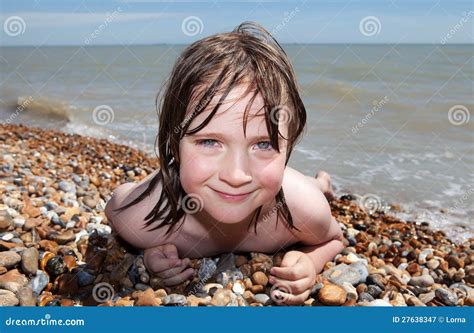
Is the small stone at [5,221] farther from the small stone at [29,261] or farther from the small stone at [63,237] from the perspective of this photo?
the small stone at [29,261]

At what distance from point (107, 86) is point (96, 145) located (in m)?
8.31

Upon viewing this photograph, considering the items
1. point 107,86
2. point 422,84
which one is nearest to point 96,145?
point 107,86

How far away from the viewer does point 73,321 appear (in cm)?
249

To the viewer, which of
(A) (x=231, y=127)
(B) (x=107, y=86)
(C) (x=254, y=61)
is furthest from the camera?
(B) (x=107, y=86)

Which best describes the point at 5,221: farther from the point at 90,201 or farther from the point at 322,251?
the point at 322,251

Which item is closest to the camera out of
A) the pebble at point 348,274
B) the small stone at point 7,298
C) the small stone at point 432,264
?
the small stone at point 7,298

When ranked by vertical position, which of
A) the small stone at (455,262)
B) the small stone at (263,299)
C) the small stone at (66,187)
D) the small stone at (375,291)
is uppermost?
the small stone at (66,187)

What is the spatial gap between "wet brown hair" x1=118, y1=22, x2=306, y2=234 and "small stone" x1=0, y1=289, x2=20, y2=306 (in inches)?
45.1

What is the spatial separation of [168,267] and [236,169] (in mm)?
990

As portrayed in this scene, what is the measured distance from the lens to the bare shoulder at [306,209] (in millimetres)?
3248

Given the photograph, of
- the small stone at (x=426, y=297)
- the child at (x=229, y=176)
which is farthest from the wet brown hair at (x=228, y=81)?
the small stone at (x=426, y=297)

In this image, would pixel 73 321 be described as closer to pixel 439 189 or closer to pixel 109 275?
pixel 109 275

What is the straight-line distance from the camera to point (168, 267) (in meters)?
3.09

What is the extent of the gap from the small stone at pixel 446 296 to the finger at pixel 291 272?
0.87m
